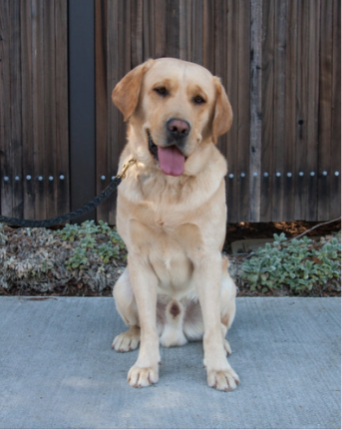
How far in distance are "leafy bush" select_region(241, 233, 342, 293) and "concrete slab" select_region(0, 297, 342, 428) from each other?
16.5 inches

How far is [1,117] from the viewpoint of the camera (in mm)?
4340

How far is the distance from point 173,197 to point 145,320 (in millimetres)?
645

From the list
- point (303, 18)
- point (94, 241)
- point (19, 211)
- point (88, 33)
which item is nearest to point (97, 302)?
point (94, 241)

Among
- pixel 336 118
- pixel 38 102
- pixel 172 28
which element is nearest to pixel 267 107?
pixel 336 118

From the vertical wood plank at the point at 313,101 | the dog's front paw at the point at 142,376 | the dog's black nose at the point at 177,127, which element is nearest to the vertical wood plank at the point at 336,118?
the vertical wood plank at the point at 313,101

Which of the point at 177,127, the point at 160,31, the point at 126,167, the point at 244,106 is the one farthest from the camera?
the point at 244,106

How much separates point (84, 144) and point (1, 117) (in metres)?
0.77

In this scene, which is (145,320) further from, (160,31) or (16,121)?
(160,31)

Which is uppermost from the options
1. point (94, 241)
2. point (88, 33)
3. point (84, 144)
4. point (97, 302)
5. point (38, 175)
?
point (88, 33)

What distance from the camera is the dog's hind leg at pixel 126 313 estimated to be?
9.10 feet

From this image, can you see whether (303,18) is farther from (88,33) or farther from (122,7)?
(88,33)

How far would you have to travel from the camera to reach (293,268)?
3.89m

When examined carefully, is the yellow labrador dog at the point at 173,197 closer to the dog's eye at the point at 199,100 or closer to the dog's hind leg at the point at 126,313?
the dog's eye at the point at 199,100

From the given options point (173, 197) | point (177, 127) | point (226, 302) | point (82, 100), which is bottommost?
point (226, 302)
